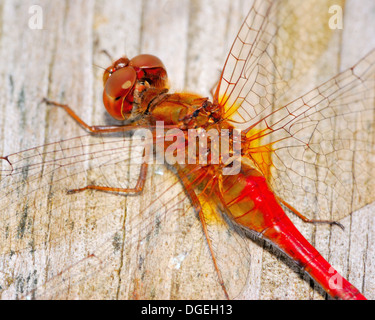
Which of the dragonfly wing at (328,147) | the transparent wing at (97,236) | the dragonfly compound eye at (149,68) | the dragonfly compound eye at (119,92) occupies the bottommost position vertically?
the transparent wing at (97,236)

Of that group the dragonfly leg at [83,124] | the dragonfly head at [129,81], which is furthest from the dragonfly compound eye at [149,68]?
the dragonfly leg at [83,124]

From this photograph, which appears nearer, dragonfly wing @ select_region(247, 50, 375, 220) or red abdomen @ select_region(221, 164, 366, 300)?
Result: red abdomen @ select_region(221, 164, 366, 300)

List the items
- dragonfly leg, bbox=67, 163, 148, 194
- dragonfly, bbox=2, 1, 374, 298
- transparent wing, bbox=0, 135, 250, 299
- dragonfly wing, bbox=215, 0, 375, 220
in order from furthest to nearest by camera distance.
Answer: dragonfly wing, bbox=215, 0, 375, 220 → dragonfly leg, bbox=67, 163, 148, 194 → dragonfly, bbox=2, 1, 374, 298 → transparent wing, bbox=0, 135, 250, 299

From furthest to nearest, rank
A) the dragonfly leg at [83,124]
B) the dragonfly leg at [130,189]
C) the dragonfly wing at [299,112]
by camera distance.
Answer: the dragonfly leg at [83,124] < the dragonfly wing at [299,112] < the dragonfly leg at [130,189]

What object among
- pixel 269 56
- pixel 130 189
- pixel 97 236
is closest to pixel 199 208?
pixel 130 189

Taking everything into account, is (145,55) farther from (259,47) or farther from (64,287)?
(64,287)

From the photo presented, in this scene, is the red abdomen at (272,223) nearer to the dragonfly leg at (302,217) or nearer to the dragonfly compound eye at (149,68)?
the dragonfly leg at (302,217)

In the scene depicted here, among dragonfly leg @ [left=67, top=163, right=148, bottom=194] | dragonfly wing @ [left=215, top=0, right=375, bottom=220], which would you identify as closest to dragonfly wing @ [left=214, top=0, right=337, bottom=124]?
dragonfly wing @ [left=215, top=0, right=375, bottom=220]

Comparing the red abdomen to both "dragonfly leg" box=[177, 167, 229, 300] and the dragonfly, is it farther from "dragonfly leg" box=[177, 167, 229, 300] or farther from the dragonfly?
"dragonfly leg" box=[177, 167, 229, 300]
